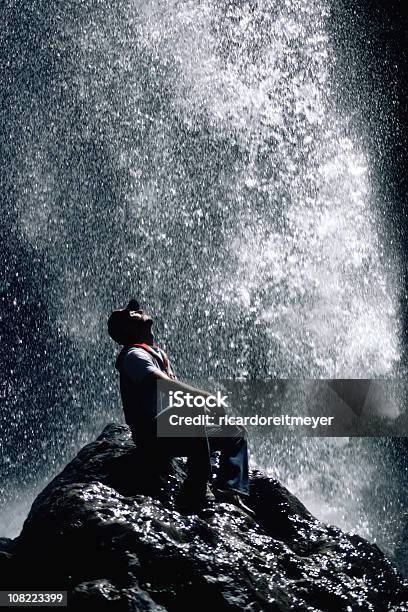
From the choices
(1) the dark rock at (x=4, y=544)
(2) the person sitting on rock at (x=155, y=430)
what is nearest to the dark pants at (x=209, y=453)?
(2) the person sitting on rock at (x=155, y=430)

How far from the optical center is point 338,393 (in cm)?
2875

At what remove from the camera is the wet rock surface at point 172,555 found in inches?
164

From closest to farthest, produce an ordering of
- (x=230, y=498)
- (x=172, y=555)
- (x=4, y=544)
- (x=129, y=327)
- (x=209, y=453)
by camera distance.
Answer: (x=172, y=555)
(x=209, y=453)
(x=129, y=327)
(x=230, y=498)
(x=4, y=544)

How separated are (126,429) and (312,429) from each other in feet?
61.5

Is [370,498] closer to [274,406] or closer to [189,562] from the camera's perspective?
[274,406]

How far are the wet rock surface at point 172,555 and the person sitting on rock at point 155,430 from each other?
0.22 m

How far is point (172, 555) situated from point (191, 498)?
727 mm

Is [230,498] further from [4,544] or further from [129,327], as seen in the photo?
[4,544]

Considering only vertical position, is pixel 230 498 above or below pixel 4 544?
above

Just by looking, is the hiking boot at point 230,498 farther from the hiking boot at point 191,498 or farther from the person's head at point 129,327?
the person's head at point 129,327

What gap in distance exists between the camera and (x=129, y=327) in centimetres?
530

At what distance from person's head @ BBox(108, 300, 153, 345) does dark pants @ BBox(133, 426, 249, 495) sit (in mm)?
893

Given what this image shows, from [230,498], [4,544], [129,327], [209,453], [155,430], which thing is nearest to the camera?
[209,453]

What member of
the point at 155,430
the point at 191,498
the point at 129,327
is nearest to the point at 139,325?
the point at 129,327
